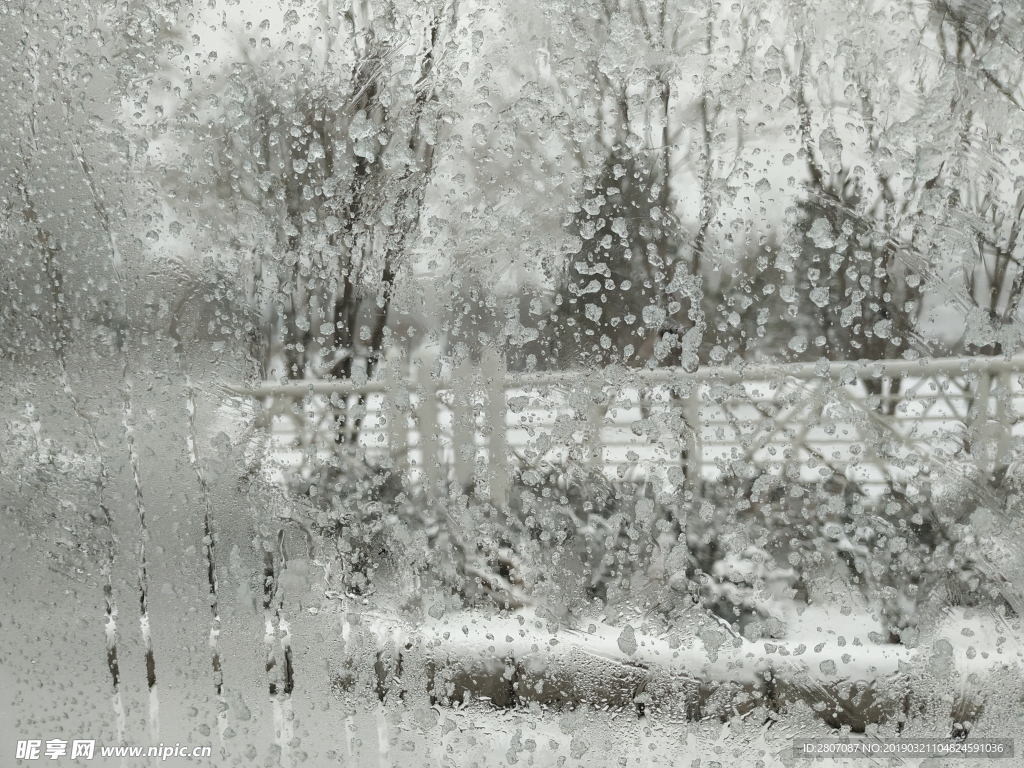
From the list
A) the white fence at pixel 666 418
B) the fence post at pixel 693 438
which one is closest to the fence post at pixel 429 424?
the white fence at pixel 666 418

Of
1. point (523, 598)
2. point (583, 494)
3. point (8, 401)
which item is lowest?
point (523, 598)

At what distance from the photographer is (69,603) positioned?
3.16 feet

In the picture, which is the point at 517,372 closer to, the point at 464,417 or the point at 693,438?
the point at 464,417

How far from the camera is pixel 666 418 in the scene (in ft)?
2.64

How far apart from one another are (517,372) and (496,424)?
66 mm

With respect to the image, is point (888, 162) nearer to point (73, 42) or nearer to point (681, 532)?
point (681, 532)

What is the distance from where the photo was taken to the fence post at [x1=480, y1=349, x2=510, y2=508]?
0.83 m

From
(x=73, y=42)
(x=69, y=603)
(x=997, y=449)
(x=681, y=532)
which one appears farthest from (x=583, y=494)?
(x=73, y=42)

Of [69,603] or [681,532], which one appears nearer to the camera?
[681,532]

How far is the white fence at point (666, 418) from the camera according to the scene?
0.76 m

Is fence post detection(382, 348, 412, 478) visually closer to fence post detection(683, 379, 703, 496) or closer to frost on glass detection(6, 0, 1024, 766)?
frost on glass detection(6, 0, 1024, 766)

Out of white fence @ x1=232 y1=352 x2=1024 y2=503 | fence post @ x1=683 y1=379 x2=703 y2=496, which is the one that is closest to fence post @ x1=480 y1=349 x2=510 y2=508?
Result: white fence @ x1=232 y1=352 x2=1024 y2=503

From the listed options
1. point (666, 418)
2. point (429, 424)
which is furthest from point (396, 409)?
point (666, 418)

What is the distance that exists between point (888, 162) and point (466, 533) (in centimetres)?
62
